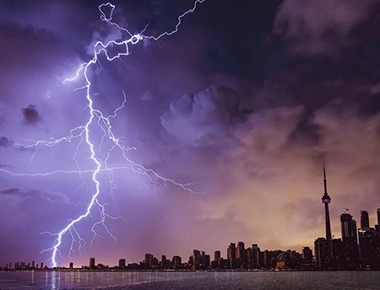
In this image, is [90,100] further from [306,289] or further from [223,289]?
[306,289]

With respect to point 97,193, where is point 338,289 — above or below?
below

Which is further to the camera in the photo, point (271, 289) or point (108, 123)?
point (271, 289)

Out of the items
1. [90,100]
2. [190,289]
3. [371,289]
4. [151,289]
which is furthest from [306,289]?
[90,100]

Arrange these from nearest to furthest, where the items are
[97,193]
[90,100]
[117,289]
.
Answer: [90,100] → [97,193] → [117,289]

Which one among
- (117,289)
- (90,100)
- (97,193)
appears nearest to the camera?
(90,100)

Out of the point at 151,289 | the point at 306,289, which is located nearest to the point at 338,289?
the point at 306,289

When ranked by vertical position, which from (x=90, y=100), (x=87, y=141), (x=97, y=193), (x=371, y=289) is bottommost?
(x=371, y=289)

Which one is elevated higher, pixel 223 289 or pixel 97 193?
pixel 97 193

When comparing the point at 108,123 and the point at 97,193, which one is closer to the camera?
the point at 108,123

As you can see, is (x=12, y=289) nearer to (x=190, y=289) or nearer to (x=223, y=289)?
(x=190, y=289)
